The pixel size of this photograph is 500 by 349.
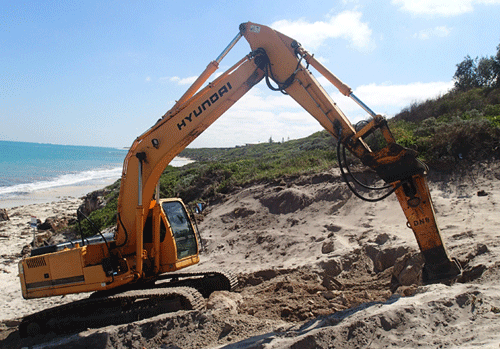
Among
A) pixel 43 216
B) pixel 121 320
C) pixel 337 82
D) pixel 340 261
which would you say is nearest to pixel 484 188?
pixel 340 261

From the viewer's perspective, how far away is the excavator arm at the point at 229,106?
5391 mm

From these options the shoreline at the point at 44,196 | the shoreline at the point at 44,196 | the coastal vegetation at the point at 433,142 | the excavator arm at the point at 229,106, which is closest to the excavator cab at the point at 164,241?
the excavator arm at the point at 229,106

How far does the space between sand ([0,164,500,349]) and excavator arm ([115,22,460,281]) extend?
113 centimetres

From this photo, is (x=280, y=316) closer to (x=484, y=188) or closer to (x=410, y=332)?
(x=410, y=332)

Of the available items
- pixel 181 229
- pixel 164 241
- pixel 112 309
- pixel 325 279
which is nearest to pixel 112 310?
pixel 112 309

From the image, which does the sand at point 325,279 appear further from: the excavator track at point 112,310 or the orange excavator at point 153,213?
the orange excavator at point 153,213

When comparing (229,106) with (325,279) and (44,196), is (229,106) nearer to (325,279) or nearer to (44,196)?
(325,279)

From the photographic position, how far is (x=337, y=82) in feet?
18.6

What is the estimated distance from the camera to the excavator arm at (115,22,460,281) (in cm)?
539

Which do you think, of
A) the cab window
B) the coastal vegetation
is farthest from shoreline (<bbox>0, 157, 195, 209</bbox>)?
the cab window

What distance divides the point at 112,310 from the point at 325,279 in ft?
13.0

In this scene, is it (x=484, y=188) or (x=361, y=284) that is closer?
(x=361, y=284)

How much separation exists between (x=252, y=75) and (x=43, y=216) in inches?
773

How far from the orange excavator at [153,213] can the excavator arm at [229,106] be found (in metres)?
0.02
